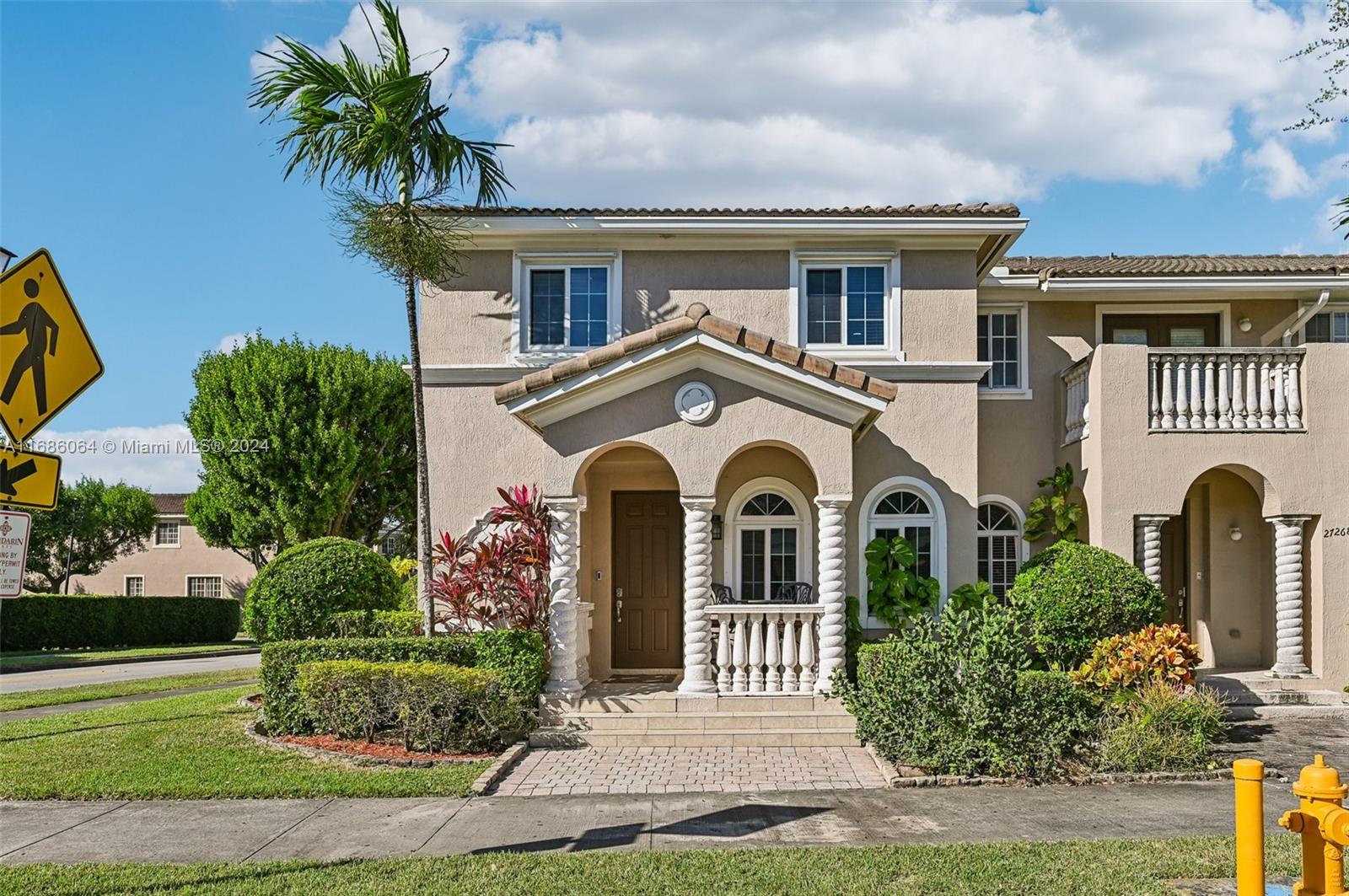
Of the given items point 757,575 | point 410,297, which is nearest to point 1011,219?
point 757,575

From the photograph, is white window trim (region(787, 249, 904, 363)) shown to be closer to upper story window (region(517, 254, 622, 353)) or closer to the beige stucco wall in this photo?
upper story window (region(517, 254, 622, 353))

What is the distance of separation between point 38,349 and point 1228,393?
588 inches

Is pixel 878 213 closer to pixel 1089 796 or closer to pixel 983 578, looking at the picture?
pixel 983 578

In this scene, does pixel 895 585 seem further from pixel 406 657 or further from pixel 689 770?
pixel 406 657

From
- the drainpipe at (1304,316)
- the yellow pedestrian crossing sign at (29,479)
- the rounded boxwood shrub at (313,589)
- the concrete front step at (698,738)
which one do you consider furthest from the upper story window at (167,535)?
the yellow pedestrian crossing sign at (29,479)

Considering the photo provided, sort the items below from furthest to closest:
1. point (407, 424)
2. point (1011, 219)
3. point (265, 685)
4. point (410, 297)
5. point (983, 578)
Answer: point (407, 424) → point (983, 578) → point (1011, 219) → point (410, 297) → point (265, 685)

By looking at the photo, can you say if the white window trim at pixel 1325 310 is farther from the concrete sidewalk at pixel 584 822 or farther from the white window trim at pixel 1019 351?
the concrete sidewalk at pixel 584 822

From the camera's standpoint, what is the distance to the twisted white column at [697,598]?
1315 centimetres

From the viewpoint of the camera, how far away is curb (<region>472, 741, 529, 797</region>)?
10227 mm

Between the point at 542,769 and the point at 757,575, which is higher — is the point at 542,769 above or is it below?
below

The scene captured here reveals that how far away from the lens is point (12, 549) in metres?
6.22

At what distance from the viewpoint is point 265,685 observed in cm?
1308

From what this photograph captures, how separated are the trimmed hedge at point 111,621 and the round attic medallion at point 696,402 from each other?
2320cm

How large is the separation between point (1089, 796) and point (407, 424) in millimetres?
26834
